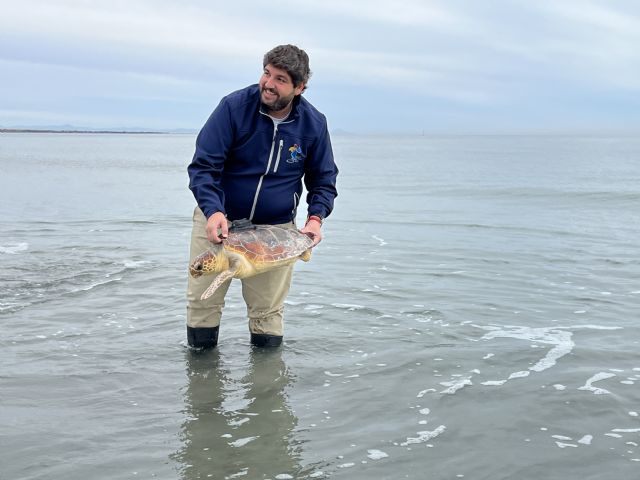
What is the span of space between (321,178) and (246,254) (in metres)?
1.03

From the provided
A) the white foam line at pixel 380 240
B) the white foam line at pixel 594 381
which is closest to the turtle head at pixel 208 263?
the white foam line at pixel 594 381

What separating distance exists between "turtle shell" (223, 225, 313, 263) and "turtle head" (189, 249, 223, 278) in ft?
0.38

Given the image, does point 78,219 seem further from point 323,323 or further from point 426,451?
point 426,451

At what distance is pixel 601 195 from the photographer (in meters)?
25.2

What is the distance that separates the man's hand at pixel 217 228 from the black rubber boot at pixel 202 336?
1.29 meters

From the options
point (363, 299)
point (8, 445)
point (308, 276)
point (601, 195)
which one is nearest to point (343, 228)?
point (308, 276)

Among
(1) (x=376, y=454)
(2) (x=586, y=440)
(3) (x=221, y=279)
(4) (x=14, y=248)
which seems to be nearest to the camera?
(1) (x=376, y=454)

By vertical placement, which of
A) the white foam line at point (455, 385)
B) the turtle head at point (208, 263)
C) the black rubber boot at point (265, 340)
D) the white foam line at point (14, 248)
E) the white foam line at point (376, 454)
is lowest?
the white foam line at point (14, 248)

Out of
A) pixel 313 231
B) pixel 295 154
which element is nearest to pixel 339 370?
pixel 313 231

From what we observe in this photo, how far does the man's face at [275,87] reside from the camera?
5.17 metres

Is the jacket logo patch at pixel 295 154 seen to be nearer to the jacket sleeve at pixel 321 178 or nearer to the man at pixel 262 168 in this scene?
the man at pixel 262 168

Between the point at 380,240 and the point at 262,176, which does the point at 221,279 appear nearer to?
the point at 262,176

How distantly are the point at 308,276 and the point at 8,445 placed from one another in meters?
5.71

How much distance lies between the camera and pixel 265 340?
636 cm
